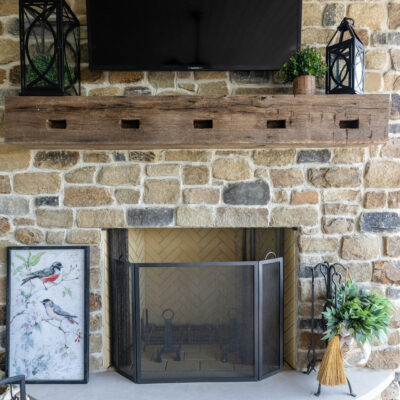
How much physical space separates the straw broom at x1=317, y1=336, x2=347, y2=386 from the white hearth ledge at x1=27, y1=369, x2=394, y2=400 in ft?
0.39

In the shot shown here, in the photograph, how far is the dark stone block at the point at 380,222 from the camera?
2102mm

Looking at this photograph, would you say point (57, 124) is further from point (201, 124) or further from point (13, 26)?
point (201, 124)

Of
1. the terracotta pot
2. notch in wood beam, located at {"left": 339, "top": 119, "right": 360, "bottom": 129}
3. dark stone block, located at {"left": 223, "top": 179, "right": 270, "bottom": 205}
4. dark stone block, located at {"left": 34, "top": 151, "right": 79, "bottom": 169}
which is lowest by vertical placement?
dark stone block, located at {"left": 223, "top": 179, "right": 270, "bottom": 205}

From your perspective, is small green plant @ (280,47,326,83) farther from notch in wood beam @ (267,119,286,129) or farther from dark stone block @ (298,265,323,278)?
dark stone block @ (298,265,323,278)

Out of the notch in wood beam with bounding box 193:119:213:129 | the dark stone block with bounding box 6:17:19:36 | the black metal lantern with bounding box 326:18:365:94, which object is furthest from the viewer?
the dark stone block with bounding box 6:17:19:36

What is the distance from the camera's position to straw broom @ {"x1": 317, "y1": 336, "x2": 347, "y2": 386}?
1.86m

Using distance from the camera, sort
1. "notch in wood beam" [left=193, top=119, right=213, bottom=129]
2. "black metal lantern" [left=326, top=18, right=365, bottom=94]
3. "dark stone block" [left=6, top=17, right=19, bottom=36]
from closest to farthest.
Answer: "black metal lantern" [left=326, top=18, right=365, bottom=94] → "notch in wood beam" [left=193, top=119, right=213, bottom=129] → "dark stone block" [left=6, top=17, right=19, bottom=36]

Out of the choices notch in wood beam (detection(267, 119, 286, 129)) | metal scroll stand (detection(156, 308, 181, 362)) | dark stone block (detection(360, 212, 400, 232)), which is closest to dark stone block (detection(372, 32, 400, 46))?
notch in wood beam (detection(267, 119, 286, 129))

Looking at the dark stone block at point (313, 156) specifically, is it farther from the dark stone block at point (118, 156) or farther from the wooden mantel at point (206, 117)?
the dark stone block at point (118, 156)

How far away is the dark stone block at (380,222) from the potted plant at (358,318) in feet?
1.23

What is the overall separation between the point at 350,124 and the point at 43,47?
5.49 feet

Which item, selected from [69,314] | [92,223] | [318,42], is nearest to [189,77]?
[318,42]

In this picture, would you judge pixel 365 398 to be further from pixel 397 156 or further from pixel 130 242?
pixel 130 242

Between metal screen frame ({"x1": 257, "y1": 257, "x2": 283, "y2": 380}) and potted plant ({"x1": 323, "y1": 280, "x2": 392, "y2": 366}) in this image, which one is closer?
potted plant ({"x1": 323, "y1": 280, "x2": 392, "y2": 366})
